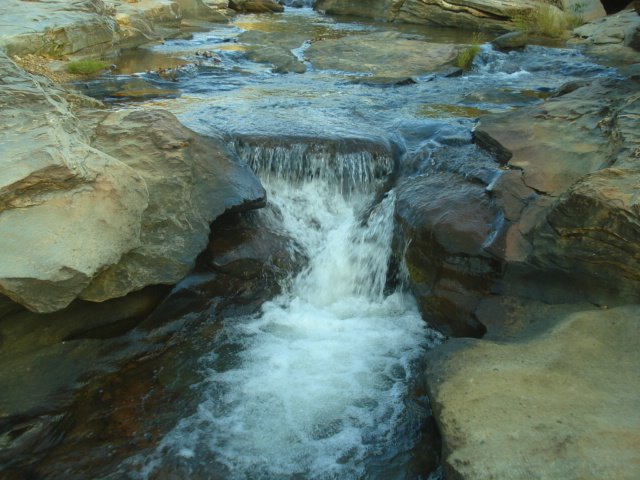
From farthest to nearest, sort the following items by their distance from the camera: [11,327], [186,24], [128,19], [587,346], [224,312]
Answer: [186,24]
[128,19]
[224,312]
[11,327]
[587,346]

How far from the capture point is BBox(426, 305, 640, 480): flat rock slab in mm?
2434

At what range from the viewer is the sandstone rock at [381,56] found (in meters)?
9.95

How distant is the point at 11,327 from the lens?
3613mm

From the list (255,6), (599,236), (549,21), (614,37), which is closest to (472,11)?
(549,21)

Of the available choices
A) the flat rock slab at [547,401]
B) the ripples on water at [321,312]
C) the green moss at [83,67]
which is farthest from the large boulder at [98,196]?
the green moss at [83,67]

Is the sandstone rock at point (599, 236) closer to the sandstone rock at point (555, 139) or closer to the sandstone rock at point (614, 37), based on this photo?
the sandstone rock at point (555, 139)

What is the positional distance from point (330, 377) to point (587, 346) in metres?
1.68

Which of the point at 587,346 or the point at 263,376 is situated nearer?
the point at 587,346

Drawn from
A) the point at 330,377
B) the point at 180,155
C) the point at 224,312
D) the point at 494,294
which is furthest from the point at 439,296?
the point at 180,155

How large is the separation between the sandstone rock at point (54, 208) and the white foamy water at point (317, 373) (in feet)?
3.70

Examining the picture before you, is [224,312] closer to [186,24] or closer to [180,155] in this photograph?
[180,155]

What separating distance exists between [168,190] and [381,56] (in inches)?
286

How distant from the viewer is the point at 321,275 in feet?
17.1

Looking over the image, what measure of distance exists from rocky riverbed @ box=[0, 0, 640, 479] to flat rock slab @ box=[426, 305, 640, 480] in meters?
0.01
